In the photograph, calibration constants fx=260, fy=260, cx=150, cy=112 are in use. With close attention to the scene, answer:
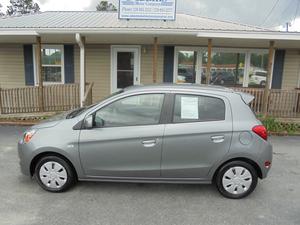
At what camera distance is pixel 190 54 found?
9.77 meters

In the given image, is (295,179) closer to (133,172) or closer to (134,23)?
(133,172)

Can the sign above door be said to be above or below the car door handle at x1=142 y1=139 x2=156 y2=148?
above

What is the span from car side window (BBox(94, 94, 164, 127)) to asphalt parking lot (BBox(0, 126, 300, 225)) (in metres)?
1.05

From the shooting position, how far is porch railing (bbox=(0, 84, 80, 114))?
822 cm

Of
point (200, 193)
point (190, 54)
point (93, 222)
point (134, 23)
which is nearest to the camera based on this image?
point (93, 222)

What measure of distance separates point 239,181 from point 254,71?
24.3ft

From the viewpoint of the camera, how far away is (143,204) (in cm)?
347

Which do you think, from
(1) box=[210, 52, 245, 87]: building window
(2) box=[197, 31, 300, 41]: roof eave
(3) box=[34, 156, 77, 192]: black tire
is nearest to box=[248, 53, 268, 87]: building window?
(1) box=[210, 52, 245, 87]: building window

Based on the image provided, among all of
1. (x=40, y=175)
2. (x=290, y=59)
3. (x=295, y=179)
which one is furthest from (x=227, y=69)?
(x=40, y=175)

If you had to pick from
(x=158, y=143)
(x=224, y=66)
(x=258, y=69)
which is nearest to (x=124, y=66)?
(x=224, y=66)

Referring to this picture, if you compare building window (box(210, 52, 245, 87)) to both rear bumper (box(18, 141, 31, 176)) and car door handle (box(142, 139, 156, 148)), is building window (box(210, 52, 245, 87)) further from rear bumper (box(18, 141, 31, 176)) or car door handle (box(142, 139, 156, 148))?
rear bumper (box(18, 141, 31, 176))

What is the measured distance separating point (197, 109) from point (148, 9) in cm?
569

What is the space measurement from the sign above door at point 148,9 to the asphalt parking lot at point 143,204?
19.4 feet

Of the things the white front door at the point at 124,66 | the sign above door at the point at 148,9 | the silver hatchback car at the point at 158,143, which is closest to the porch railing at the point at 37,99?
the white front door at the point at 124,66
